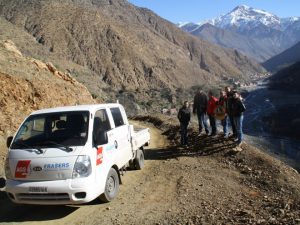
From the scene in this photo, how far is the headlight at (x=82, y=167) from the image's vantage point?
8.05m

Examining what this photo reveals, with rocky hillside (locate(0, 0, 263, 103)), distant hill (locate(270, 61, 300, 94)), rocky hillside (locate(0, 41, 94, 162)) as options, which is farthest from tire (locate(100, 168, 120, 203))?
distant hill (locate(270, 61, 300, 94))

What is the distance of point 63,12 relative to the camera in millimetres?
93438

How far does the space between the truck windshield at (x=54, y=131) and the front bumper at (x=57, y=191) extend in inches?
30.7

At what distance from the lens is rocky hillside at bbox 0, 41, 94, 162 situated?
59.3 ft

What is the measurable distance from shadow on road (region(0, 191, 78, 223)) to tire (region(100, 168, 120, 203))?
2.12 feet

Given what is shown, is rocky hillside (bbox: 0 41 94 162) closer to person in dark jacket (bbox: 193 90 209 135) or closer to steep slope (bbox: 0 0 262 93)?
person in dark jacket (bbox: 193 90 209 135)

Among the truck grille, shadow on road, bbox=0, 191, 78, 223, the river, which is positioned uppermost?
the truck grille

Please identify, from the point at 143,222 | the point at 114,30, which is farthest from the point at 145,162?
the point at 114,30

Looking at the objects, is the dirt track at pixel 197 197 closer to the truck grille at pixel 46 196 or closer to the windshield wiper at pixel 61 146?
the truck grille at pixel 46 196

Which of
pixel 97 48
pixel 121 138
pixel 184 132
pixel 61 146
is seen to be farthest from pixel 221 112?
pixel 97 48

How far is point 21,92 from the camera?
66.7 ft

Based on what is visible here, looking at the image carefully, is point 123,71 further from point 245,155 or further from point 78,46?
point 245,155

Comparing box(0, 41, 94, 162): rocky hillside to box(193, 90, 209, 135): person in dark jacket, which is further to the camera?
box(0, 41, 94, 162): rocky hillside

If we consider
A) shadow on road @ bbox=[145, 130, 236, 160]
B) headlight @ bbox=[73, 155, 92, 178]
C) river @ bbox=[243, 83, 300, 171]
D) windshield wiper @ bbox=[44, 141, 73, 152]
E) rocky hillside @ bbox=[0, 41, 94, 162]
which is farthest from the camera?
river @ bbox=[243, 83, 300, 171]
